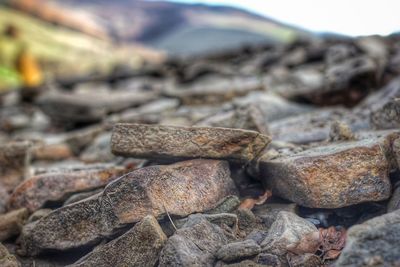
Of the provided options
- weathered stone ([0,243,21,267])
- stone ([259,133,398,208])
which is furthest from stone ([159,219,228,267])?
weathered stone ([0,243,21,267])

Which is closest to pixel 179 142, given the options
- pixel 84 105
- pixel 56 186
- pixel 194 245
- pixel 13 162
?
pixel 194 245

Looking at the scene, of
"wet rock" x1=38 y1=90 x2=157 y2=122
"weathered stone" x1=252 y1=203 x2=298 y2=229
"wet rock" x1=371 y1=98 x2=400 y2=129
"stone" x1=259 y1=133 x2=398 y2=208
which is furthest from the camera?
"wet rock" x1=38 y1=90 x2=157 y2=122

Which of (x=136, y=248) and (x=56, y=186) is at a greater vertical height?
(x=136, y=248)

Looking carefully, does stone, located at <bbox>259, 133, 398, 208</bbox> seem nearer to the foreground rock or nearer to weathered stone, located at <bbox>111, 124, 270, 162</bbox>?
weathered stone, located at <bbox>111, 124, 270, 162</bbox>

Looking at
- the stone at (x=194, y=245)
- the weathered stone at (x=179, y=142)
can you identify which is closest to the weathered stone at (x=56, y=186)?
the weathered stone at (x=179, y=142)

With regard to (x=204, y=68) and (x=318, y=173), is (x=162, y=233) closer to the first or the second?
(x=318, y=173)

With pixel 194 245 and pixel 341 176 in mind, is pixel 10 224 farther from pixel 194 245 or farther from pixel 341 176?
pixel 341 176
